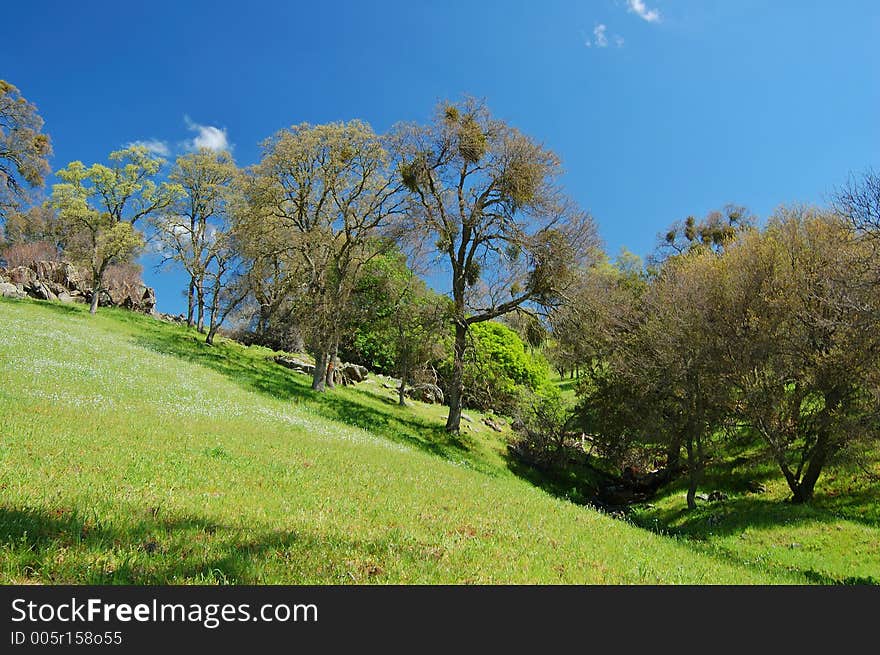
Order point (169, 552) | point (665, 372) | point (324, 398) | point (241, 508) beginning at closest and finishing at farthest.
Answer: point (169, 552)
point (241, 508)
point (665, 372)
point (324, 398)

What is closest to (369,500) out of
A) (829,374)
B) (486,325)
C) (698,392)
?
(698,392)

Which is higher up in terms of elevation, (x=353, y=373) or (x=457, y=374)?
(x=457, y=374)

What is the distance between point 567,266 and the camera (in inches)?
954

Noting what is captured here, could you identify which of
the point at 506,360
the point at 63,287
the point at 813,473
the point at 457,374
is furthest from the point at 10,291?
the point at 813,473

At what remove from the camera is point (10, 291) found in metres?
40.3

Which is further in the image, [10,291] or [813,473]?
[10,291]

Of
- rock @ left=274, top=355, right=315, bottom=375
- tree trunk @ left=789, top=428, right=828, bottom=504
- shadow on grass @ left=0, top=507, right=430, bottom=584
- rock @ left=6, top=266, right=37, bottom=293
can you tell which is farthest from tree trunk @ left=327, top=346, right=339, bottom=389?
rock @ left=6, top=266, right=37, bottom=293

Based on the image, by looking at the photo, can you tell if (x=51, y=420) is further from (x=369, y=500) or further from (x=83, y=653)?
(x=83, y=653)

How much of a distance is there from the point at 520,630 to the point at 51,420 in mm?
11952

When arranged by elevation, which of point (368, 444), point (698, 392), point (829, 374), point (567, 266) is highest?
point (567, 266)

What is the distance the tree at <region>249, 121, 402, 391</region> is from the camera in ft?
91.1

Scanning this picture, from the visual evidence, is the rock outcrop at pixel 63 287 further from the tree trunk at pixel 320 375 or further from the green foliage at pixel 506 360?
the green foliage at pixel 506 360

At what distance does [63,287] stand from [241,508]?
179 feet

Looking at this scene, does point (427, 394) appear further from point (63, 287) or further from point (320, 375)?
point (63, 287)
